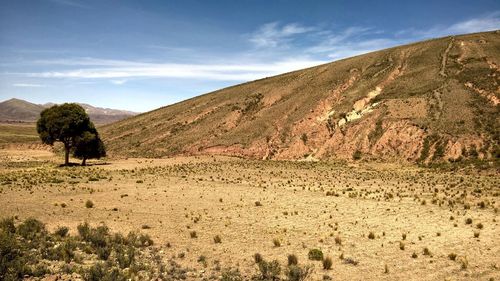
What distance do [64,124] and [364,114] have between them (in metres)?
52.1

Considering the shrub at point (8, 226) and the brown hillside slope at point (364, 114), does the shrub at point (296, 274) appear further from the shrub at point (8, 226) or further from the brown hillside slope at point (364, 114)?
the brown hillside slope at point (364, 114)

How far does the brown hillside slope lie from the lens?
207 feet

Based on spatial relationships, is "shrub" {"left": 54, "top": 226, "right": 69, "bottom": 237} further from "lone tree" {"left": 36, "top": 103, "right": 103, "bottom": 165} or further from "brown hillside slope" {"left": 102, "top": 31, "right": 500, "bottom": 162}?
A: "brown hillside slope" {"left": 102, "top": 31, "right": 500, "bottom": 162}

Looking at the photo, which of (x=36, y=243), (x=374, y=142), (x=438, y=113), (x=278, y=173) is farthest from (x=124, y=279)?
(x=438, y=113)

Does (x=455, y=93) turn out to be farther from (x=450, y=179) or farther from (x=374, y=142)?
(x=450, y=179)

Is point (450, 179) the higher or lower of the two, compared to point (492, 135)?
lower

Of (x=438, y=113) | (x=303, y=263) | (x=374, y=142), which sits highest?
(x=438, y=113)

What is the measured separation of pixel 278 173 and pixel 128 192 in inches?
867

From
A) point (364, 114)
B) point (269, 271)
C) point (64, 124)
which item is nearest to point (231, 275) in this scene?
point (269, 271)

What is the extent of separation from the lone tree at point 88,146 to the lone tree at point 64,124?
1.37 feet

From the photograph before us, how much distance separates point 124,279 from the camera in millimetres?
13711

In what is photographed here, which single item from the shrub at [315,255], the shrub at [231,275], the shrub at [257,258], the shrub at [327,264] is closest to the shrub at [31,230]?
the shrub at [231,275]

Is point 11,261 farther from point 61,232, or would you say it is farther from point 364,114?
point 364,114

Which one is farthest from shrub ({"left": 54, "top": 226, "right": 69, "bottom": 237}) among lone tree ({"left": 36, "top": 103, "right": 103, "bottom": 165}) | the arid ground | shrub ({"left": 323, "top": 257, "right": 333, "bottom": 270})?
lone tree ({"left": 36, "top": 103, "right": 103, "bottom": 165})
